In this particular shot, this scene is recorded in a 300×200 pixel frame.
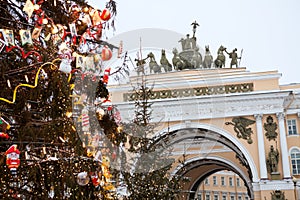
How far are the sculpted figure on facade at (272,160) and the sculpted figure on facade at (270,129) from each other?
57cm

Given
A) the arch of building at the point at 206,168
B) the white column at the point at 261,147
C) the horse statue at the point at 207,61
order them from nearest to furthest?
the white column at the point at 261,147
the horse statue at the point at 207,61
the arch of building at the point at 206,168

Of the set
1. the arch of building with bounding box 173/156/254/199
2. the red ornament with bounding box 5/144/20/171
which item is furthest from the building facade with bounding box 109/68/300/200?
the red ornament with bounding box 5/144/20/171

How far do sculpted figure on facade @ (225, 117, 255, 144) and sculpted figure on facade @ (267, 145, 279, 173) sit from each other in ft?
3.61

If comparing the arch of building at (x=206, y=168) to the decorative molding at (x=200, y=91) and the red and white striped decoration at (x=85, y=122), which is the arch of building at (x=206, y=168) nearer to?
the decorative molding at (x=200, y=91)

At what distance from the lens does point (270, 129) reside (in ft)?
68.5

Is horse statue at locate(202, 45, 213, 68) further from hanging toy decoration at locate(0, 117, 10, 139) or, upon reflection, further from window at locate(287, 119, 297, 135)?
hanging toy decoration at locate(0, 117, 10, 139)

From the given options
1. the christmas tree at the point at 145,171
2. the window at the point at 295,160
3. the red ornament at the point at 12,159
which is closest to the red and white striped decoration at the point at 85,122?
the red ornament at the point at 12,159

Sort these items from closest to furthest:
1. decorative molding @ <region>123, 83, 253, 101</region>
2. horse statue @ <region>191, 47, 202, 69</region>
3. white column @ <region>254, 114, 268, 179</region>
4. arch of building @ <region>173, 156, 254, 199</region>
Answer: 1. white column @ <region>254, 114, 268, 179</region>
2. decorative molding @ <region>123, 83, 253, 101</region>
3. horse statue @ <region>191, 47, 202, 69</region>
4. arch of building @ <region>173, 156, 254, 199</region>

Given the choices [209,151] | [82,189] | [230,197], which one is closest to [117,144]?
[82,189]

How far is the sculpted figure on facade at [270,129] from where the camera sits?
68.4ft

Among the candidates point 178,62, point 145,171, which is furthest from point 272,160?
point 145,171

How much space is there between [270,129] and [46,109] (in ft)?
57.6

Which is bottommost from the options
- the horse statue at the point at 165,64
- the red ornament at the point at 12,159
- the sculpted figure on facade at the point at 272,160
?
A: the red ornament at the point at 12,159

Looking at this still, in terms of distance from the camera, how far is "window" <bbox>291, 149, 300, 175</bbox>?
2091 centimetres
